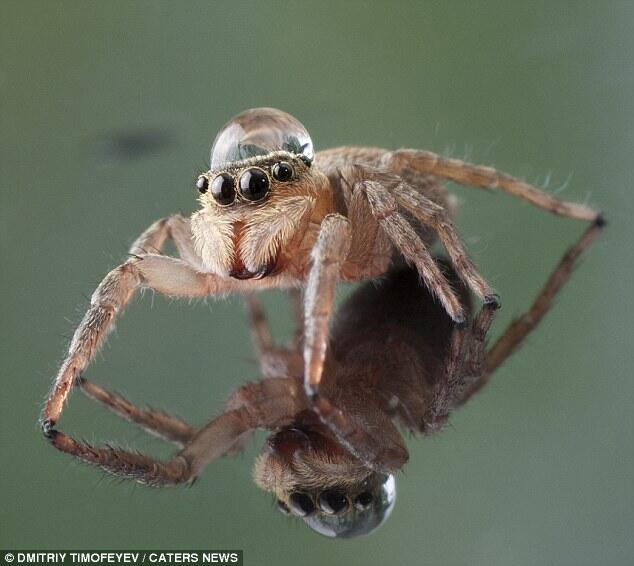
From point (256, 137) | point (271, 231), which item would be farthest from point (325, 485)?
point (256, 137)

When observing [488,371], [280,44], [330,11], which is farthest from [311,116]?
[488,371]

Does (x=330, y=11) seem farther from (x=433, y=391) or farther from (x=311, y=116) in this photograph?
(x=433, y=391)

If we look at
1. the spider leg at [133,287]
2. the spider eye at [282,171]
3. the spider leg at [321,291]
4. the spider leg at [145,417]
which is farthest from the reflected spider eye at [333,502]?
the spider eye at [282,171]

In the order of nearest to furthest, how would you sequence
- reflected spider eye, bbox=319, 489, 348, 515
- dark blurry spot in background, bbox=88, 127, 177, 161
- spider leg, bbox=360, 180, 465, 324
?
1. reflected spider eye, bbox=319, 489, 348, 515
2. spider leg, bbox=360, 180, 465, 324
3. dark blurry spot in background, bbox=88, 127, 177, 161

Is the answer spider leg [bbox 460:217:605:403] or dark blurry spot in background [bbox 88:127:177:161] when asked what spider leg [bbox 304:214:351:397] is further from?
dark blurry spot in background [bbox 88:127:177:161]

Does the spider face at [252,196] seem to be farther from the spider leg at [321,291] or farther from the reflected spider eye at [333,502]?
the reflected spider eye at [333,502]

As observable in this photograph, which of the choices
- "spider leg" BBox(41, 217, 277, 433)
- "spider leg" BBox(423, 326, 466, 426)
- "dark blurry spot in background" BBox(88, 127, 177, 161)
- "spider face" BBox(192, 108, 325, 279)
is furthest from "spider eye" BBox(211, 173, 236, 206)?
"dark blurry spot in background" BBox(88, 127, 177, 161)

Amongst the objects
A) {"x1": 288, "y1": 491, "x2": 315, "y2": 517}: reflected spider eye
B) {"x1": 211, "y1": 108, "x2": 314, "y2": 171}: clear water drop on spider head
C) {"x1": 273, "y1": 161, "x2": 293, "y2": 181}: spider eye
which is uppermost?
{"x1": 211, "y1": 108, "x2": 314, "y2": 171}: clear water drop on spider head
